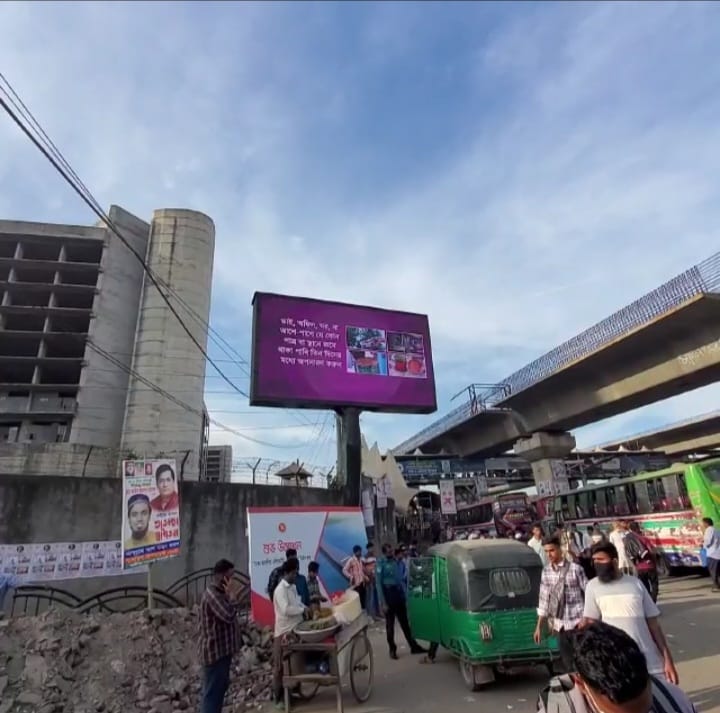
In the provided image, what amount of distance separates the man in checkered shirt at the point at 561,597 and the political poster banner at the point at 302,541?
5518 mm

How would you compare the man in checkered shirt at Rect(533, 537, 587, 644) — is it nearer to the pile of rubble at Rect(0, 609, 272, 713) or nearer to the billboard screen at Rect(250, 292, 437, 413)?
the pile of rubble at Rect(0, 609, 272, 713)

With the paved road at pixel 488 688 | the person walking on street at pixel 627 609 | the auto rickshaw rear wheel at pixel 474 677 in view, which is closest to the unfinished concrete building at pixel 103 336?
the paved road at pixel 488 688

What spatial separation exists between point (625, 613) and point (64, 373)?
147ft

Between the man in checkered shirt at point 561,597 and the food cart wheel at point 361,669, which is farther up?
the man in checkered shirt at point 561,597

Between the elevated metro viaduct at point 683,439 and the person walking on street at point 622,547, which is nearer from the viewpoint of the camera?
the person walking on street at point 622,547

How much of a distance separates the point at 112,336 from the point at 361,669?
38.5 m

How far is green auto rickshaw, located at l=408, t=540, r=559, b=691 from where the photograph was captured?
6.16 meters

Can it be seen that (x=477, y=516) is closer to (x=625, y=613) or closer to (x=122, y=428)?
(x=122, y=428)

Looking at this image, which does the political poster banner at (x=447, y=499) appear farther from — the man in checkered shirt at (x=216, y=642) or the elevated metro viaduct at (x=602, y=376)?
the man in checkered shirt at (x=216, y=642)

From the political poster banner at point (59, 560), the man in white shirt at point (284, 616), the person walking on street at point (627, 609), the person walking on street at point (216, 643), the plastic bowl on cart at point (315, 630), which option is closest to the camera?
the person walking on street at point (627, 609)

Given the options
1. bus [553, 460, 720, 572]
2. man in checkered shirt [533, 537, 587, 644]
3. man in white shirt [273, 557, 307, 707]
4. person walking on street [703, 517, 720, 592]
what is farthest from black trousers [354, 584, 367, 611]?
bus [553, 460, 720, 572]

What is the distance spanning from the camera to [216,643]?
519 centimetres

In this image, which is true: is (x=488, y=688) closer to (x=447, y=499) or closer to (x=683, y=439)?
(x=447, y=499)

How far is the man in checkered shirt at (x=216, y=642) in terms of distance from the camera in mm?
5137
